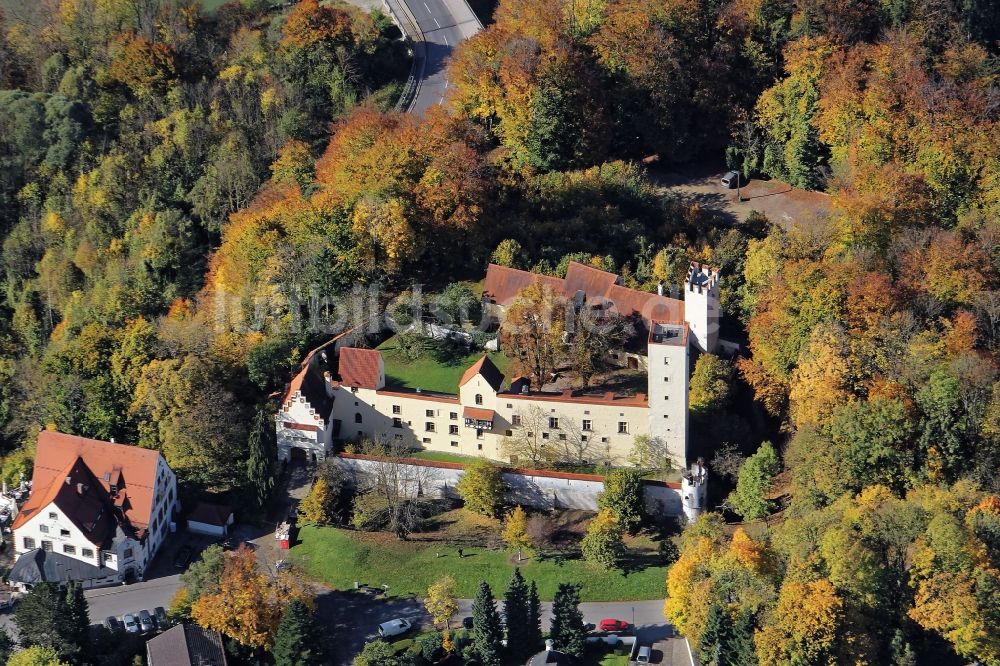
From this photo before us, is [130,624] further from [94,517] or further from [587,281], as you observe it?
[587,281]

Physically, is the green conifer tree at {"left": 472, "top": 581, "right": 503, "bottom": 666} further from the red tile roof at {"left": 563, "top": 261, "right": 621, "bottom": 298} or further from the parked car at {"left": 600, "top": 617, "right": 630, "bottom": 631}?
the red tile roof at {"left": 563, "top": 261, "right": 621, "bottom": 298}

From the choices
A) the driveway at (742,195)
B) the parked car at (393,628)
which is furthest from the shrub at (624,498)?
the driveway at (742,195)

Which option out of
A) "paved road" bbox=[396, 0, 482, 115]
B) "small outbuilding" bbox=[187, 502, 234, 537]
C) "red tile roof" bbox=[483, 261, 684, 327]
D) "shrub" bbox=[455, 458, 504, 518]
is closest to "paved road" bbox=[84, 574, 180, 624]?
"small outbuilding" bbox=[187, 502, 234, 537]

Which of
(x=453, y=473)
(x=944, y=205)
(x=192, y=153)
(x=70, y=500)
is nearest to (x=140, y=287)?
(x=192, y=153)

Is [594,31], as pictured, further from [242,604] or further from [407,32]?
[242,604]

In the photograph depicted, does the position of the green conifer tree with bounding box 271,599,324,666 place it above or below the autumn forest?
below

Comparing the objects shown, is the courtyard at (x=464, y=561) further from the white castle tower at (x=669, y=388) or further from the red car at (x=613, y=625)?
the white castle tower at (x=669, y=388)
